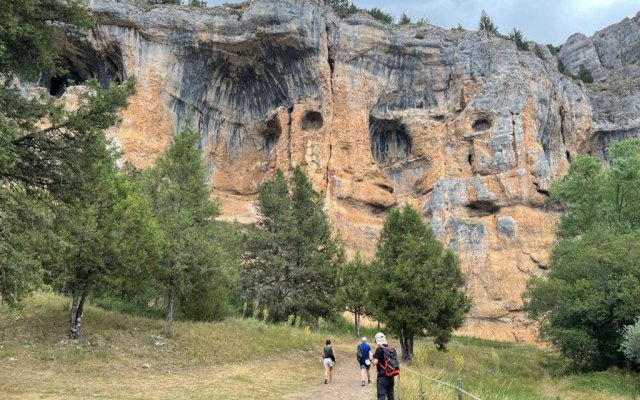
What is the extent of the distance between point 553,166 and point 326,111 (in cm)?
2290

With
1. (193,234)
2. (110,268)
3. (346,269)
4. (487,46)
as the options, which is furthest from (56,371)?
(487,46)

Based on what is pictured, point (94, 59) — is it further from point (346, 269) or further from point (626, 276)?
point (626, 276)

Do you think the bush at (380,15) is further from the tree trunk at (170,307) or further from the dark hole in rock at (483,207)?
the tree trunk at (170,307)

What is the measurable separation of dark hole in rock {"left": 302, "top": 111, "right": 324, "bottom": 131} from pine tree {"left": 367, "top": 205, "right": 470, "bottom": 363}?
25.5 m

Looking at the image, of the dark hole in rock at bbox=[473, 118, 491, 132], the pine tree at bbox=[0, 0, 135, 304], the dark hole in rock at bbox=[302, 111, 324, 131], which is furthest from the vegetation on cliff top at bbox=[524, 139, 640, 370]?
the dark hole in rock at bbox=[302, 111, 324, 131]

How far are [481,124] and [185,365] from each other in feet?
129

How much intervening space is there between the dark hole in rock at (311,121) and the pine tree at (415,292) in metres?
25.5

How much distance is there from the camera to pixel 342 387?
1482cm

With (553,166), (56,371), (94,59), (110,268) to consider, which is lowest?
(56,371)

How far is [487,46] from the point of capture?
165 feet

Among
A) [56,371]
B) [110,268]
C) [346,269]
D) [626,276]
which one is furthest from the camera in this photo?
[346,269]

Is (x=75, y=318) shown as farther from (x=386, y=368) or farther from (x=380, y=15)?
(x=380, y=15)

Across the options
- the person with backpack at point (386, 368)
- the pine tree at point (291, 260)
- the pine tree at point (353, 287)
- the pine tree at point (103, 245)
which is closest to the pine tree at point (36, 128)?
the pine tree at point (103, 245)

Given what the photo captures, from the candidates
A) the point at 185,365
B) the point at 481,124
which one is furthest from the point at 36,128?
the point at 481,124
